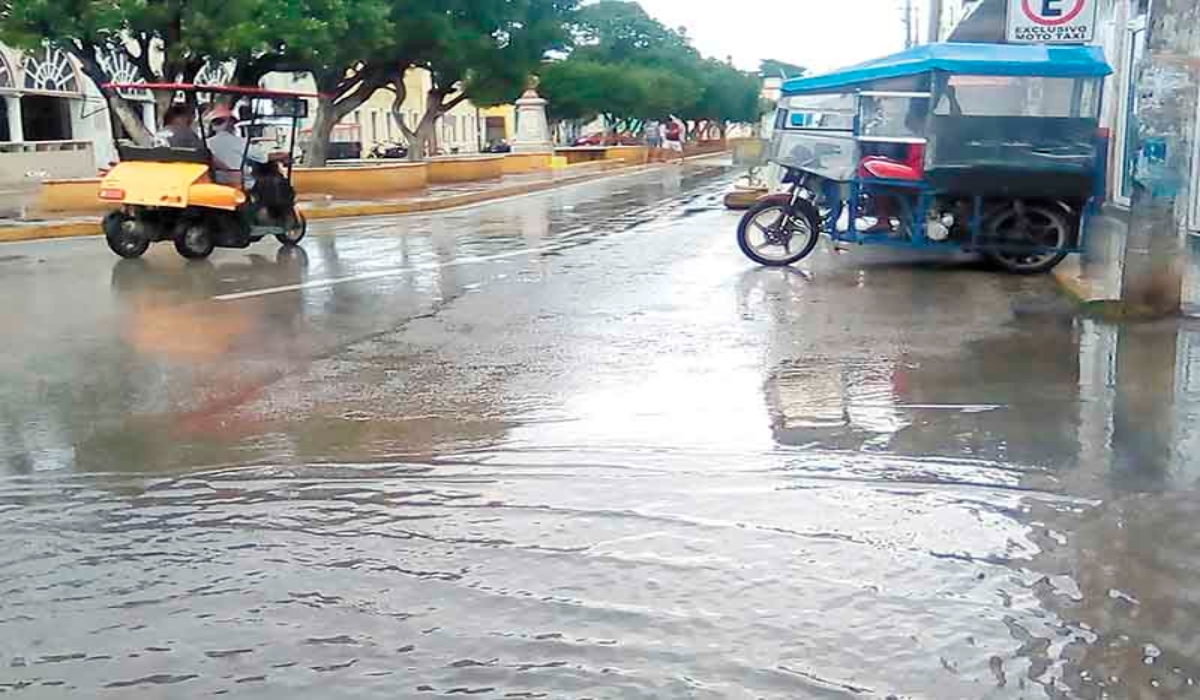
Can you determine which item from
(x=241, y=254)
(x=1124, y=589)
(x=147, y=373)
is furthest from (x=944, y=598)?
(x=241, y=254)

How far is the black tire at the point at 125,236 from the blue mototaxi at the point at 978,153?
25.0 ft

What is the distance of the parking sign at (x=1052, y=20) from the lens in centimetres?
1179

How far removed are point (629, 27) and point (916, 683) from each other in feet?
216

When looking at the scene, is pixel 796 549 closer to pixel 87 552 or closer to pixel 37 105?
pixel 87 552

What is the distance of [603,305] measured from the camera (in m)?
10.6

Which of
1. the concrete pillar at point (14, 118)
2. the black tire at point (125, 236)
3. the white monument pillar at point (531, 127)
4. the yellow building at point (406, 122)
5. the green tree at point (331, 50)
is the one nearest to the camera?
the black tire at point (125, 236)

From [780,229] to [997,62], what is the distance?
8.51 ft

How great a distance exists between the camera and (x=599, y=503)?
207 inches

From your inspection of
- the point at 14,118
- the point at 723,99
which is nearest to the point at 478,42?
the point at 14,118

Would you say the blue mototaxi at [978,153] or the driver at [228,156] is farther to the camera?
the driver at [228,156]

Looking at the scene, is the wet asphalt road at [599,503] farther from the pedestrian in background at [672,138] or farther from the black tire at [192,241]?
the pedestrian in background at [672,138]

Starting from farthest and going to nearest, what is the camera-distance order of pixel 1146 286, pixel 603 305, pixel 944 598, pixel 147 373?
pixel 603 305 < pixel 1146 286 < pixel 147 373 < pixel 944 598

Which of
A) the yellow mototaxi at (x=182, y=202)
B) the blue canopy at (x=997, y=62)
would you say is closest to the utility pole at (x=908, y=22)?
the blue canopy at (x=997, y=62)

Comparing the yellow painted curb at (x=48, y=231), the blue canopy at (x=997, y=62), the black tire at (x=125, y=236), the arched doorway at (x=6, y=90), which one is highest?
the arched doorway at (x=6, y=90)
